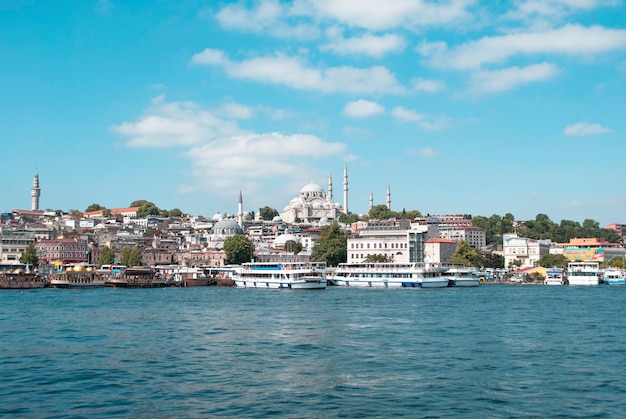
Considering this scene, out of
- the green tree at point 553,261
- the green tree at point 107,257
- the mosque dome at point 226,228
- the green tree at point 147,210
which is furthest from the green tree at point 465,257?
the green tree at point 147,210

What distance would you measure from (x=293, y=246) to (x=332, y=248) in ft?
44.8

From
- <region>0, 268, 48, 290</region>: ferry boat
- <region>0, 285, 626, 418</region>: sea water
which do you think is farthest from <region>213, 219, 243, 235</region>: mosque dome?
<region>0, 285, 626, 418</region>: sea water

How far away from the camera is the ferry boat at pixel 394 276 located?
161 ft

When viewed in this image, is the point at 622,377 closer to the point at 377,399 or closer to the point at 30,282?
the point at 377,399

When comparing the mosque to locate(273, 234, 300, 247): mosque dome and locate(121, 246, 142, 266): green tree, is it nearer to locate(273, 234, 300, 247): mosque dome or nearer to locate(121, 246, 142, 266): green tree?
locate(273, 234, 300, 247): mosque dome

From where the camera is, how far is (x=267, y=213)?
436ft

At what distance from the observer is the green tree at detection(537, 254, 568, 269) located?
70.1m

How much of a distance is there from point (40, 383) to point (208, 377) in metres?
3.01

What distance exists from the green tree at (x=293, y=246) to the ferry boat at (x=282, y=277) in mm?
29783

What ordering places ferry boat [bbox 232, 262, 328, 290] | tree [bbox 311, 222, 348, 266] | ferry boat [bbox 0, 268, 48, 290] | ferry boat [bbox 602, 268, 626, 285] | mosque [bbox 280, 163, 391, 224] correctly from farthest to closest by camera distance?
mosque [bbox 280, 163, 391, 224] < tree [bbox 311, 222, 348, 266] < ferry boat [bbox 602, 268, 626, 285] < ferry boat [bbox 0, 268, 48, 290] < ferry boat [bbox 232, 262, 328, 290]

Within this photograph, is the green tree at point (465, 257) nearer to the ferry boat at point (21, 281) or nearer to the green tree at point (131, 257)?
the green tree at point (131, 257)

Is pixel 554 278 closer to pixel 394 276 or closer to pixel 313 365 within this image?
pixel 394 276

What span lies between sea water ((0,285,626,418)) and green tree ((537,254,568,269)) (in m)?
46.1

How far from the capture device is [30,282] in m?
47.6
